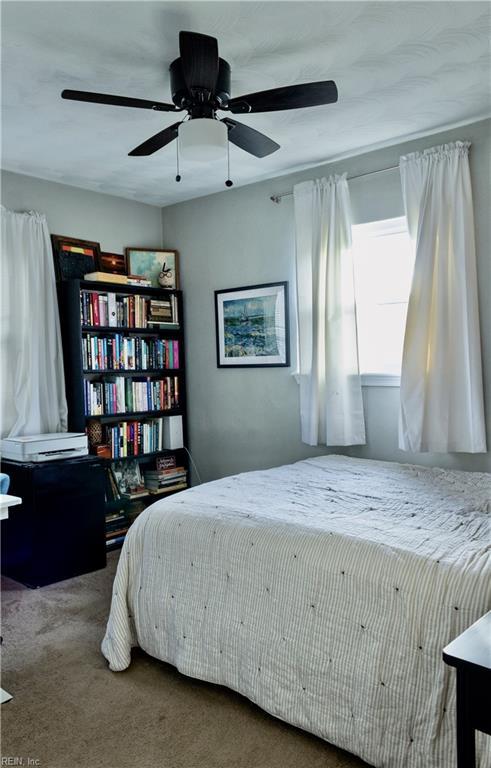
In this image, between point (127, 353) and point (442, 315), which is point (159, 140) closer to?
point (442, 315)

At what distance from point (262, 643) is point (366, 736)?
446mm

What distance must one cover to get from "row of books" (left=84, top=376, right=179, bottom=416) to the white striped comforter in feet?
5.24

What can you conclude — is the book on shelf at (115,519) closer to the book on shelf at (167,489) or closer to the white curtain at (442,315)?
the book on shelf at (167,489)

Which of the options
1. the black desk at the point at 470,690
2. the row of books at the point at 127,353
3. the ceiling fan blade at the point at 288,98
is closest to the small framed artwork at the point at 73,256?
A: the row of books at the point at 127,353

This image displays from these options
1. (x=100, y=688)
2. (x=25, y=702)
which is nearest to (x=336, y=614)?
(x=100, y=688)

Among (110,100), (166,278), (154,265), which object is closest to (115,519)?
(166,278)

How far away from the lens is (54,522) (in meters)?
3.45

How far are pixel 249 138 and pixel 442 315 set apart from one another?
141cm

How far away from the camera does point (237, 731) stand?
203 centimetres

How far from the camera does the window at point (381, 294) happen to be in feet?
12.0

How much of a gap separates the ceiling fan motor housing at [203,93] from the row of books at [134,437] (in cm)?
241

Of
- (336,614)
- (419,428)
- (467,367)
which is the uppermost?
(467,367)

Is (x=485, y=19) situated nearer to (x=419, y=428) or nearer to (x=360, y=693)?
(x=419, y=428)

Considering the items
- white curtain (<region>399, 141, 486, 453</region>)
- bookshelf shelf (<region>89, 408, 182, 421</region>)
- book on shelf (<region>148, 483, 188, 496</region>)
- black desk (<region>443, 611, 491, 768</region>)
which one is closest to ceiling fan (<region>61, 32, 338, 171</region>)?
white curtain (<region>399, 141, 486, 453</region>)
